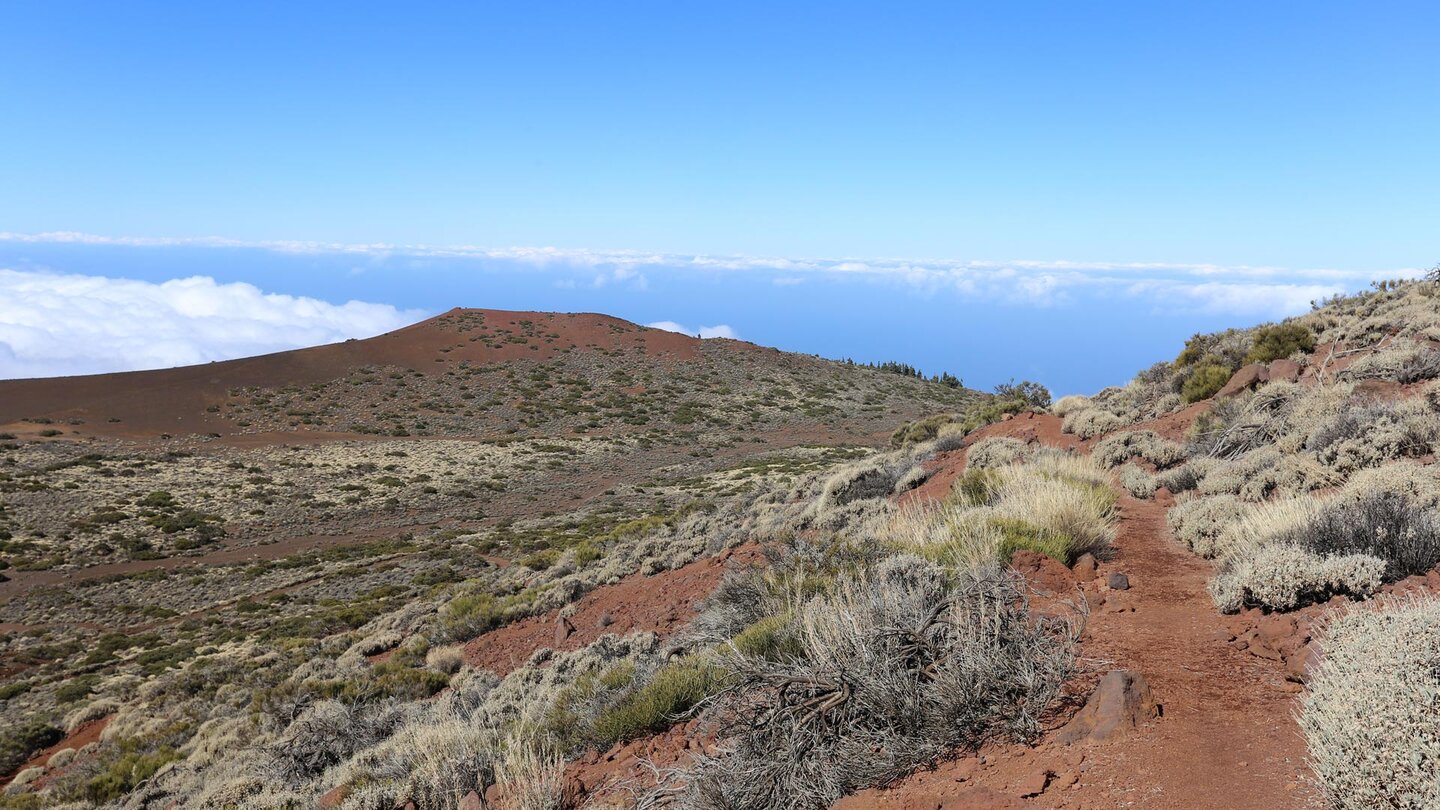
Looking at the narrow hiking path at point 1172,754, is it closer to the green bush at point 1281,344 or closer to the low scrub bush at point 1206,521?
the low scrub bush at point 1206,521

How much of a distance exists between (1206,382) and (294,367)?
55.0 metres

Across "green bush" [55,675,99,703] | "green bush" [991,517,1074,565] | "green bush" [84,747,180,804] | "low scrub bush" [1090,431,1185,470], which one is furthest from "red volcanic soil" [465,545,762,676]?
"green bush" [55,675,99,703]

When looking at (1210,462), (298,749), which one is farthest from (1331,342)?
(298,749)

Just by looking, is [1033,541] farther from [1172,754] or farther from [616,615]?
[616,615]

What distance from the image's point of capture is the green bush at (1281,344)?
45.6 ft

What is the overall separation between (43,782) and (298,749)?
7090 millimetres

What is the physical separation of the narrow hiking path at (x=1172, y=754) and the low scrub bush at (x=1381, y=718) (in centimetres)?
21

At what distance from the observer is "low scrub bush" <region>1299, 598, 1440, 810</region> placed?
7.89 ft

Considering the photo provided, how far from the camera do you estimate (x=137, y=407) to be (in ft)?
142

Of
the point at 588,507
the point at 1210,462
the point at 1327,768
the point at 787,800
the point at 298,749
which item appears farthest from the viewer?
the point at 588,507

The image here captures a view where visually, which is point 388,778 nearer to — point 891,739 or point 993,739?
point 891,739

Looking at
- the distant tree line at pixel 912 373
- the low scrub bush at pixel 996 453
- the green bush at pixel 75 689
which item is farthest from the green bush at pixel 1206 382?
the distant tree line at pixel 912 373

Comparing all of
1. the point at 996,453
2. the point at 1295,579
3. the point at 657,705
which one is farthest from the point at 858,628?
the point at 996,453

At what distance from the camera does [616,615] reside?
1016 centimetres
